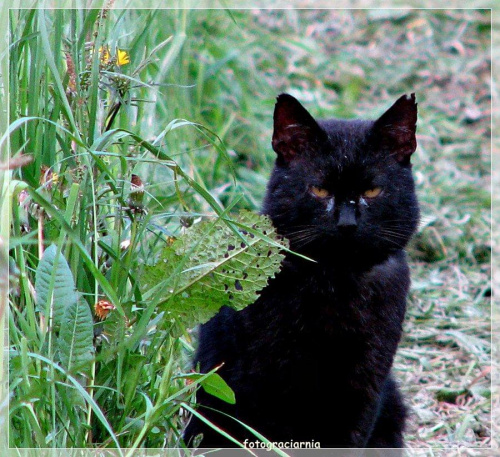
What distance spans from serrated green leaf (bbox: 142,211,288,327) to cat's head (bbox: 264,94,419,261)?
22cm

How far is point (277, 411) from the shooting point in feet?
8.00

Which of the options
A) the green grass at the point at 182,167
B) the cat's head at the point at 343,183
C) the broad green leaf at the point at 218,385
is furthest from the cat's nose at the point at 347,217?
the broad green leaf at the point at 218,385

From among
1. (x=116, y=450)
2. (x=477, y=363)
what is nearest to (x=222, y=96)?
(x=477, y=363)

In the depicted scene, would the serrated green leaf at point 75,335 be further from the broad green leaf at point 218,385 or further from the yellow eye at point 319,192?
the yellow eye at point 319,192

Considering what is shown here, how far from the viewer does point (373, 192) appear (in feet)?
7.97

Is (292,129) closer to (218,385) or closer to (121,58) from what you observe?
(121,58)

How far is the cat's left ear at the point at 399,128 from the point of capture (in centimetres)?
247

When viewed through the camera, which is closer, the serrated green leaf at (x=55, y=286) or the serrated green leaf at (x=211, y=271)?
the serrated green leaf at (x=55, y=286)

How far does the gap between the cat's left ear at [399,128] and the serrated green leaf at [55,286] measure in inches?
41.2

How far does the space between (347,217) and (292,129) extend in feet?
1.10

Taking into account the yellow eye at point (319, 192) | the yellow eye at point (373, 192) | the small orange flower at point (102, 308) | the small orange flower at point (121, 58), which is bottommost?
the small orange flower at point (102, 308)

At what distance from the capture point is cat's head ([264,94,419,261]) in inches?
94.2

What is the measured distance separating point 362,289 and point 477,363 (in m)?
0.97

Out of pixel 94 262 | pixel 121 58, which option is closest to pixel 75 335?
pixel 94 262
